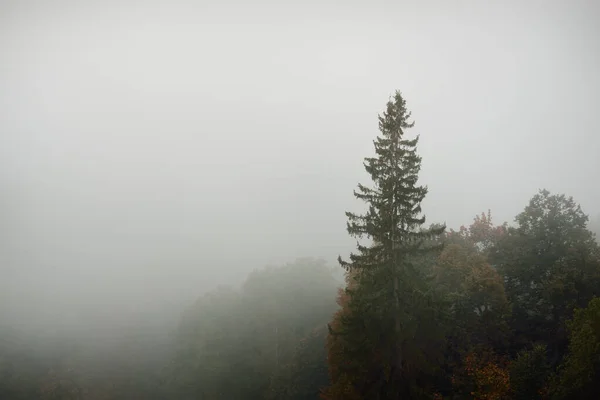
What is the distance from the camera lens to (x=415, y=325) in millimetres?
17953

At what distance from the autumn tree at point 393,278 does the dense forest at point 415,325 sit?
79 mm

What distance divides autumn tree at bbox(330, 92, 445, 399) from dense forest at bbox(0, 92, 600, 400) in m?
0.08

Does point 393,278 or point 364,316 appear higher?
point 393,278

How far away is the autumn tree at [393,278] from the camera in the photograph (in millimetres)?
18203

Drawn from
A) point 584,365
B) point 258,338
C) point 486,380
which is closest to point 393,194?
point 486,380

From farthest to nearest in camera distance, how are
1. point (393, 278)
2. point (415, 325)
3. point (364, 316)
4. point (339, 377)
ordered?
1. point (339, 377)
2. point (393, 278)
3. point (364, 316)
4. point (415, 325)

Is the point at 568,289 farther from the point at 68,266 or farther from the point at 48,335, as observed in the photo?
the point at 68,266

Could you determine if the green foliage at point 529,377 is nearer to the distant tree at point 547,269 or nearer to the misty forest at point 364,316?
the misty forest at point 364,316

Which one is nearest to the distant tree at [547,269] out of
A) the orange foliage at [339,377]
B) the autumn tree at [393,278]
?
the autumn tree at [393,278]

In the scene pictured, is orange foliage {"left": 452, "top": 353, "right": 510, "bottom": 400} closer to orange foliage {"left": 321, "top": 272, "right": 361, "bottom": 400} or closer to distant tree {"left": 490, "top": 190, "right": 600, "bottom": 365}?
distant tree {"left": 490, "top": 190, "right": 600, "bottom": 365}

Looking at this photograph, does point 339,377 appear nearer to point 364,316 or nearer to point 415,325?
point 364,316

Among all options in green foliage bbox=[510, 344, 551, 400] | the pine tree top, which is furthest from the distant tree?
the pine tree top

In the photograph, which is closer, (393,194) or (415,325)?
(415,325)

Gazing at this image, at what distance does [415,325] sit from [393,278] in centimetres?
299
